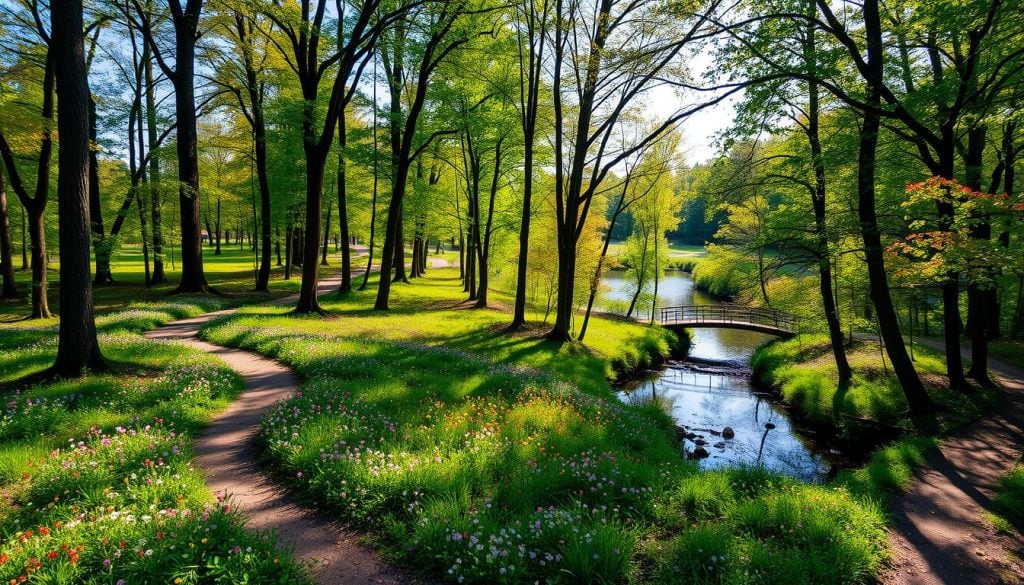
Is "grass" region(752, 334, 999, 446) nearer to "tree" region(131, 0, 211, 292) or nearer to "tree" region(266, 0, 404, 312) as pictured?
"tree" region(266, 0, 404, 312)

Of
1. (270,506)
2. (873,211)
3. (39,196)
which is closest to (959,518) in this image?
(873,211)

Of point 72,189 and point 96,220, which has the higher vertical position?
point 96,220

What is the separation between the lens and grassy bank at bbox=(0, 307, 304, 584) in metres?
3.18

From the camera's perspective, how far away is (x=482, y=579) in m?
3.62

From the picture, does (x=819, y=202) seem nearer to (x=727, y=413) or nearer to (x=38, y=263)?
(x=727, y=413)

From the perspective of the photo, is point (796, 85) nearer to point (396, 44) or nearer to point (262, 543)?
point (396, 44)

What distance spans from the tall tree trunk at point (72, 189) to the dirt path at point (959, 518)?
1298 centimetres

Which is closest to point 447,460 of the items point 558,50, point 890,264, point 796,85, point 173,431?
point 173,431

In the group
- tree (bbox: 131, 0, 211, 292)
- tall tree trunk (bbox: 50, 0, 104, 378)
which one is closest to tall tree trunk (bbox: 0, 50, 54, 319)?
tree (bbox: 131, 0, 211, 292)

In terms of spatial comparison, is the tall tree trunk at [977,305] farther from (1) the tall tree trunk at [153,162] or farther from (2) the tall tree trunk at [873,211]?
(1) the tall tree trunk at [153,162]

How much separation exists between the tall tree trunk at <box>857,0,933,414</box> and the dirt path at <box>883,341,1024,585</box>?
175cm

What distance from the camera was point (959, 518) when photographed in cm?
645

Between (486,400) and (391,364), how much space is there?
118 inches

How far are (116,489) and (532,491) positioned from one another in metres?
4.50
